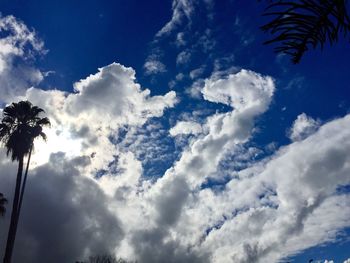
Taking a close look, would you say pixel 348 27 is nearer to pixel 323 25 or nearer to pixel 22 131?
pixel 323 25

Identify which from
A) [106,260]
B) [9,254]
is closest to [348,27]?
[9,254]

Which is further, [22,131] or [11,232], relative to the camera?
[22,131]

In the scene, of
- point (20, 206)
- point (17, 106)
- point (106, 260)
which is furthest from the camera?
point (106, 260)

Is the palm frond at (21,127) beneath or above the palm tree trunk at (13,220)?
above

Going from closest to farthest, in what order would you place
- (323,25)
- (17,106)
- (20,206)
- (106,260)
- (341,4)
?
(341,4), (323,25), (20,206), (17,106), (106,260)

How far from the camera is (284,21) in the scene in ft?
6.18

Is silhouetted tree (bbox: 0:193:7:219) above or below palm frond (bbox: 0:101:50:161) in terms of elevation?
below

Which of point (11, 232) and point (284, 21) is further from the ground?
point (11, 232)

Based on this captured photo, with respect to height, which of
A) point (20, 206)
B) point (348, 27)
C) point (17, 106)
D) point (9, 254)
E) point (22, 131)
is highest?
point (17, 106)

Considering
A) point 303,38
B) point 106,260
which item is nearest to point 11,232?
point 303,38

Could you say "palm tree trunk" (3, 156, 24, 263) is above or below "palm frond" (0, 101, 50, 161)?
below

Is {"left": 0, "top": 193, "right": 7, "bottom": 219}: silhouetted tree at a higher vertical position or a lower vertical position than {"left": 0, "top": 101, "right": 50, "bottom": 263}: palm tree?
lower

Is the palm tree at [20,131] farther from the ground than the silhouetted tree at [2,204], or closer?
farther from the ground

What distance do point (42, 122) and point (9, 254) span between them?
36.4 ft
